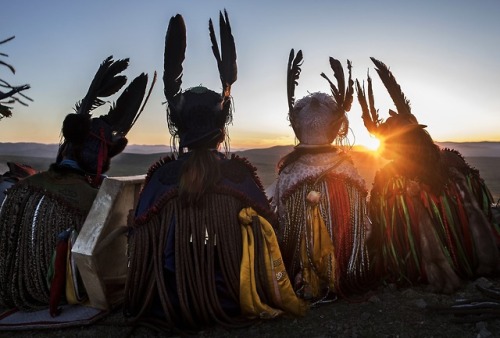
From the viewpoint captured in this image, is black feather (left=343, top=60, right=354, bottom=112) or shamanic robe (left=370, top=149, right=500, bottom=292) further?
black feather (left=343, top=60, right=354, bottom=112)

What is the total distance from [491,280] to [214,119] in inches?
123

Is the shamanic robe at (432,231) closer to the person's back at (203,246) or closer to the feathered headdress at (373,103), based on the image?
the feathered headdress at (373,103)

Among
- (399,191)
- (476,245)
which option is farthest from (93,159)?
(476,245)

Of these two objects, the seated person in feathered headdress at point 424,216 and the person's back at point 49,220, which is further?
the seated person in feathered headdress at point 424,216

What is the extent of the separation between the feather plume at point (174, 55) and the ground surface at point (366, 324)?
206 centimetres

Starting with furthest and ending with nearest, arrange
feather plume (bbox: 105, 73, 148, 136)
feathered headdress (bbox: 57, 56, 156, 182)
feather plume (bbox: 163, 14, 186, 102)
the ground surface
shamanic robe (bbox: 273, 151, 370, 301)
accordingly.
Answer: feather plume (bbox: 105, 73, 148, 136) → feathered headdress (bbox: 57, 56, 156, 182) → shamanic robe (bbox: 273, 151, 370, 301) → feather plume (bbox: 163, 14, 186, 102) → the ground surface

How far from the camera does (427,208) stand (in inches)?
168

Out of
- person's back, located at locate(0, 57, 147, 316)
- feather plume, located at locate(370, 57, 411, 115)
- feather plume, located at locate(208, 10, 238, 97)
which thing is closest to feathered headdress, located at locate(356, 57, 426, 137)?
feather plume, located at locate(370, 57, 411, 115)

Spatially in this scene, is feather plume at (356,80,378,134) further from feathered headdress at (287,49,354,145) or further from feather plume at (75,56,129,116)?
feather plume at (75,56,129,116)

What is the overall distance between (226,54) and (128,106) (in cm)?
158

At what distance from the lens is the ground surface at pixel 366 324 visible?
3.21 m

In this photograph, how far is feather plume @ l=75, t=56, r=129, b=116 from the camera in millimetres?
4852

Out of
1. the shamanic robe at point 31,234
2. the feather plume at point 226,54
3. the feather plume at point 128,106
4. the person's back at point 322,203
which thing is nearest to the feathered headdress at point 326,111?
the person's back at point 322,203

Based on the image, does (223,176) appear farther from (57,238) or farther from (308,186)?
(57,238)
